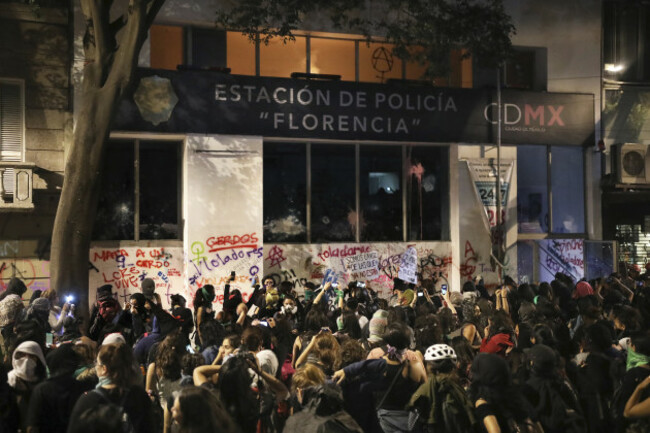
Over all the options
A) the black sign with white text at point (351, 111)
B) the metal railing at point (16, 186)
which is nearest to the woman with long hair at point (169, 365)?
the metal railing at point (16, 186)

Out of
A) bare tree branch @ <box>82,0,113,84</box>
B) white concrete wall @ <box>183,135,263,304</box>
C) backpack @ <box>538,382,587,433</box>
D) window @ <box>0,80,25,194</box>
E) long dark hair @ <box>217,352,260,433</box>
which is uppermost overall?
bare tree branch @ <box>82,0,113,84</box>

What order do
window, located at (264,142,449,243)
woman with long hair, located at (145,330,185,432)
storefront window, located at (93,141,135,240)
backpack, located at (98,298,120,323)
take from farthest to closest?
window, located at (264,142,449,243) → storefront window, located at (93,141,135,240) → backpack, located at (98,298,120,323) → woman with long hair, located at (145,330,185,432)

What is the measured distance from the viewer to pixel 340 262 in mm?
20109

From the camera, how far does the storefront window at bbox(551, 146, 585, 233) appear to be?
22391 mm

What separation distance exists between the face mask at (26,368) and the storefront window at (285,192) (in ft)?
42.7

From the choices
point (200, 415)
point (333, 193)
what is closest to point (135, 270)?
point (333, 193)

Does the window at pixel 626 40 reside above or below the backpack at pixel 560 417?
above

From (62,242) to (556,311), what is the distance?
342 inches

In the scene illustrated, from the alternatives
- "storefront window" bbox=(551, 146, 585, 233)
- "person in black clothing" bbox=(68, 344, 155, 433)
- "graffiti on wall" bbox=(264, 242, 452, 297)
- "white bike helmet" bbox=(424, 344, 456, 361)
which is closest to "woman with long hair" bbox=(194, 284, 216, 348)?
"white bike helmet" bbox=(424, 344, 456, 361)

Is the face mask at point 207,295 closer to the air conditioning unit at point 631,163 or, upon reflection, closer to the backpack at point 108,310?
the backpack at point 108,310

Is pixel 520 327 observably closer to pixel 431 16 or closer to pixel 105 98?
pixel 105 98

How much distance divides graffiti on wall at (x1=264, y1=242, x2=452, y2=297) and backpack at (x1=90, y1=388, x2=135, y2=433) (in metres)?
13.8

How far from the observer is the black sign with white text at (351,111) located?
18656 mm

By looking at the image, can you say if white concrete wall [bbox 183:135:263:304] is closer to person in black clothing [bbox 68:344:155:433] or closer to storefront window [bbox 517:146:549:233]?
storefront window [bbox 517:146:549:233]
